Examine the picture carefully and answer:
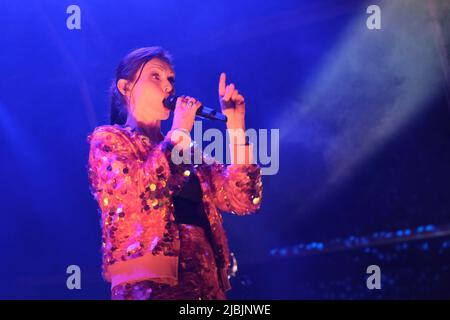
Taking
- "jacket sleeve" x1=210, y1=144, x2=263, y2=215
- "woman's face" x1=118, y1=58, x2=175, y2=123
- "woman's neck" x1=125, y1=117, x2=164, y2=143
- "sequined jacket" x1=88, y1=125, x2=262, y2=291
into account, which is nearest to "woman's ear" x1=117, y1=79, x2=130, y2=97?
"woman's face" x1=118, y1=58, x2=175, y2=123

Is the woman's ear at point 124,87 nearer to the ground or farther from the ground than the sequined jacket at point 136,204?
farther from the ground

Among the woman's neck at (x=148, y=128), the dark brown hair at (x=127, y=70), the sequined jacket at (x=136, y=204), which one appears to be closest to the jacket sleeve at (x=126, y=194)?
the sequined jacket at (x=136, y=204)

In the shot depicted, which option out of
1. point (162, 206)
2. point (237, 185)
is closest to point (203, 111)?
point (237, 185)

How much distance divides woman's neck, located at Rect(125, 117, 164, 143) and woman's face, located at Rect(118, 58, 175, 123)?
12 millimetres

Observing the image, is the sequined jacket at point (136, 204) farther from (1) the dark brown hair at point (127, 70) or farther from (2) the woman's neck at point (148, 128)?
(1) the dark brown hair at point (127, 70)

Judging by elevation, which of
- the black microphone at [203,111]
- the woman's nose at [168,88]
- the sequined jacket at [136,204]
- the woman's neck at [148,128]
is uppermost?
the woman's nose at [168,88]

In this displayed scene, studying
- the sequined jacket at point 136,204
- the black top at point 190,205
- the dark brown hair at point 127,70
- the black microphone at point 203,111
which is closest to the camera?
the sequined jacket at point 136,204

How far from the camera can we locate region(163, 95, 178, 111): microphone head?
1.90 meters

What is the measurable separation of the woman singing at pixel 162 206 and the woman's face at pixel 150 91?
0.03m

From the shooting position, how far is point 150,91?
1.95 meters

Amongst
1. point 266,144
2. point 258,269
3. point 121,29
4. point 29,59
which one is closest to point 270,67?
point 266,144

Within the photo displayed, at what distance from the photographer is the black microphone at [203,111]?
1.88m

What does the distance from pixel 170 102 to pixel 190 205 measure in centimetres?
37

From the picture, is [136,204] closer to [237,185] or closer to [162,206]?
[162,206]
